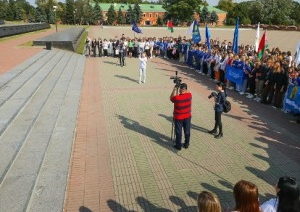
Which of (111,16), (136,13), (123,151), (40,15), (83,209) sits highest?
(136,13)

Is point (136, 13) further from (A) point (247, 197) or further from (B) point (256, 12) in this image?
(A) point (247, 197)

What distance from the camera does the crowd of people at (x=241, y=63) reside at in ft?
39.9

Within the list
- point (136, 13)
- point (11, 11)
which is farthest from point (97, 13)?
point (11, 11)

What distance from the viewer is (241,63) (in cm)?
1443

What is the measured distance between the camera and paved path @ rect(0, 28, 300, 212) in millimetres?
6105

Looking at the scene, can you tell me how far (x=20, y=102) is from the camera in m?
10.5

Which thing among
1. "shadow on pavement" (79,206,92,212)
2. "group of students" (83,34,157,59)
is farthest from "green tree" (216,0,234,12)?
"shadow on pavement" (79,206,92,212)

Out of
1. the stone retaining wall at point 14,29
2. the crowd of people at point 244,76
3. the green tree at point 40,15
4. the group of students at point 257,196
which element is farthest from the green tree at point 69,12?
the group of students at point 257,196

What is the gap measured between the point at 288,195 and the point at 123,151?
5.17 m

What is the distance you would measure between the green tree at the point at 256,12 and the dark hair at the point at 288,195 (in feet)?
331

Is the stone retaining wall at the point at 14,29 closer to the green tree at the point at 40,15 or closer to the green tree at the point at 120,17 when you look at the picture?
the green tree at the point at 40,15

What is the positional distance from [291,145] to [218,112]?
227 cm

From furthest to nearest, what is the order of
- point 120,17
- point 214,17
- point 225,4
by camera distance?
point 225,4 → point 214,17 → point 120,17

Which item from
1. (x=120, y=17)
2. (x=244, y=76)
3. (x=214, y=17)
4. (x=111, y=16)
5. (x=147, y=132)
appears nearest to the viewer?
(x=147, y=132)
